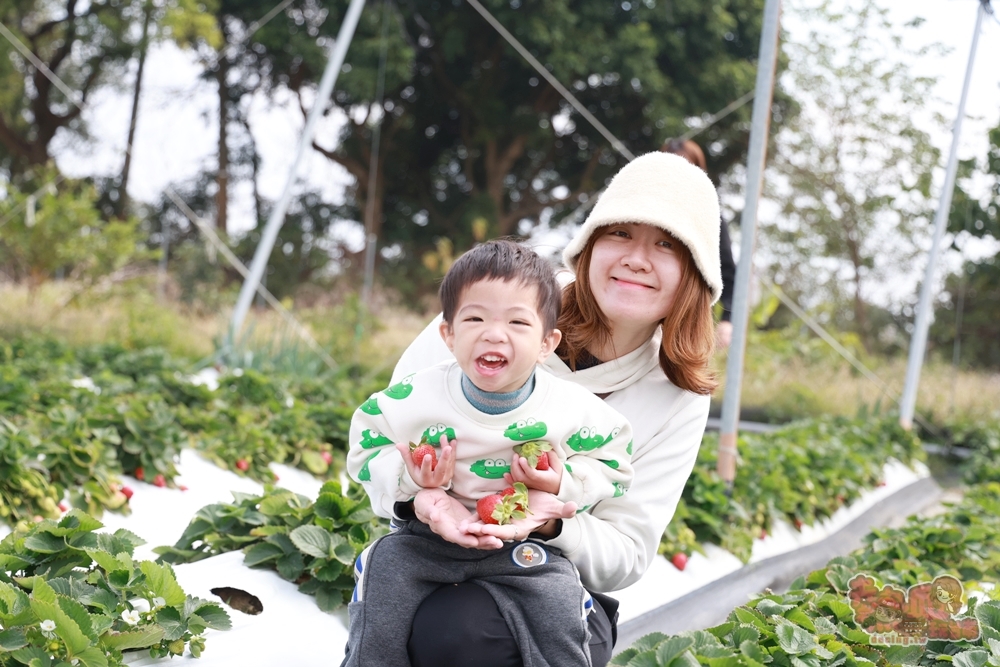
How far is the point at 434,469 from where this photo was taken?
143 centimetres

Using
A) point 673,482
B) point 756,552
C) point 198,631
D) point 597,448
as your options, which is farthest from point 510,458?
point 756,552

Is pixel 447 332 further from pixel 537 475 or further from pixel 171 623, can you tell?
pixel 171 623

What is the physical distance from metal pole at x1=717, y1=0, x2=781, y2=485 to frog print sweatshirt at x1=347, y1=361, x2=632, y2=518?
2324 millimetres

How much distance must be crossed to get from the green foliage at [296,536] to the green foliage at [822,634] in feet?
2.50

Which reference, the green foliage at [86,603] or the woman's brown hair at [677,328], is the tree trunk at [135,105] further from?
the woman's brown hair at [677,328]

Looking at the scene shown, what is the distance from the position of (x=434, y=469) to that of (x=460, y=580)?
24cm

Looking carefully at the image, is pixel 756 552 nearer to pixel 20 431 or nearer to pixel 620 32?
pixel 20 431

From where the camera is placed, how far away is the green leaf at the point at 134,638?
1.62 metres

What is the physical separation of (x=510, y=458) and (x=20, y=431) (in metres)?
1.98

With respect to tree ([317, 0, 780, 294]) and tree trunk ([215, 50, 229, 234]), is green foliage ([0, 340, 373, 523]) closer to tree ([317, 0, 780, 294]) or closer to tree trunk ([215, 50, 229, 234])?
tree ([317, 0, 780, 294])

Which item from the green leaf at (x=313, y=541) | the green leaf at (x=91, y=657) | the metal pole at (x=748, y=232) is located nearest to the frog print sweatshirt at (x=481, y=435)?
the green leaf at (x=91, y=657)

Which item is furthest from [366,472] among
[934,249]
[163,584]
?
[934,249]

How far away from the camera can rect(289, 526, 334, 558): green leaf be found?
2.12 metres

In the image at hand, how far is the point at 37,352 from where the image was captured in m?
5.59
